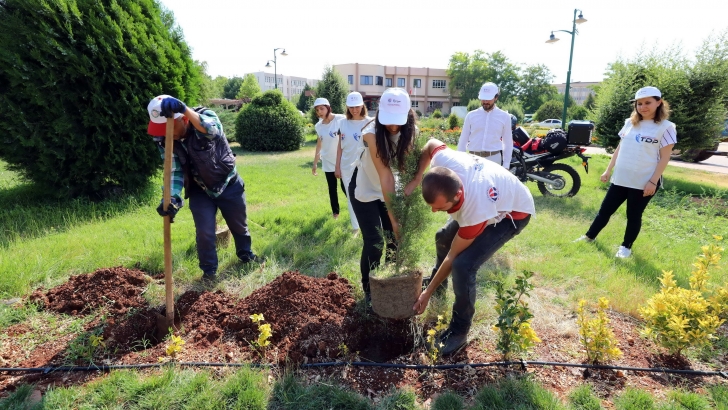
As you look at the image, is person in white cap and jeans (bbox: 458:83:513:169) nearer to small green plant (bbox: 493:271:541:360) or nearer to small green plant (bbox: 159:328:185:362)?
small green plant (bbox: 493:271:541:360)

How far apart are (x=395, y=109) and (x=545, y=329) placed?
2044 mm

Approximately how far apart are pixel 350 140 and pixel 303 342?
2654 mm

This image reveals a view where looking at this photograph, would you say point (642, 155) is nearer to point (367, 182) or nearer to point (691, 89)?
point (367, 182)

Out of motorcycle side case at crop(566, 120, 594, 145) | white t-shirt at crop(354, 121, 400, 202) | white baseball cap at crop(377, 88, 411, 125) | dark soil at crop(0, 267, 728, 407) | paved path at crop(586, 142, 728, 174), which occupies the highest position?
white baseball cap at crop(377, 88, 411, 125)

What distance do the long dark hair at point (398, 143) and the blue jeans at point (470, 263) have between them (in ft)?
2.52

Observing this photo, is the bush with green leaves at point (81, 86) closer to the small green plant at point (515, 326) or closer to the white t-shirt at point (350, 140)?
the white t-shirt at point (350, 140)

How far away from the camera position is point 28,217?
201 inches

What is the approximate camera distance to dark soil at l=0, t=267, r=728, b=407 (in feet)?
7.91

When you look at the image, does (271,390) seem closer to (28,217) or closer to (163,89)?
(28,217)

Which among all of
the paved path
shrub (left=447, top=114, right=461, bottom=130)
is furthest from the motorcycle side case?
shrub (left=447, top=114, right=461, bottom=130)

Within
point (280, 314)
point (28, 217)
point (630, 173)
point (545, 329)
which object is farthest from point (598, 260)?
point (28, 217)

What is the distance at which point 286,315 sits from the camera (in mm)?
2943

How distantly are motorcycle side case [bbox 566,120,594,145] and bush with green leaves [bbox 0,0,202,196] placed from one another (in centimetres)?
678

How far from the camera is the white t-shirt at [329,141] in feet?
17.4
